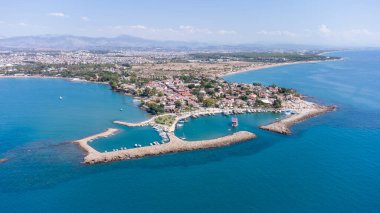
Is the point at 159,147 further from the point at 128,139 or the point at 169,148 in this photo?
the point at 128,139

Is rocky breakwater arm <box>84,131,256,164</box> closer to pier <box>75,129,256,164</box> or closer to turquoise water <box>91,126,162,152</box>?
pier <box>75,129,256,164</box>

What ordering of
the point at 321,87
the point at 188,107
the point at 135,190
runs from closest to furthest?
the point at 135,190 → the point at 188,107 → the point at 321,87

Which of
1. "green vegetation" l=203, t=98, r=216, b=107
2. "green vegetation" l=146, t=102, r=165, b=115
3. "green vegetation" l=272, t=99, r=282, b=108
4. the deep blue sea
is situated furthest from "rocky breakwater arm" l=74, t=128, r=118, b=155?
"green vegetation" l=272, t=99, r=282, b=108

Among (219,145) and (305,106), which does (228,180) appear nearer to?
(219,145)

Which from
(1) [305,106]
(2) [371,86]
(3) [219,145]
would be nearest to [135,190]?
(3) [219,145]

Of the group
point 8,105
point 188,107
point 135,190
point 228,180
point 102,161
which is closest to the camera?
point 135,190

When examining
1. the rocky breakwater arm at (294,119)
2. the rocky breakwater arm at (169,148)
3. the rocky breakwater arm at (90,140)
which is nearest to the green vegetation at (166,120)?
the rocky breakwater arm at (169,148)

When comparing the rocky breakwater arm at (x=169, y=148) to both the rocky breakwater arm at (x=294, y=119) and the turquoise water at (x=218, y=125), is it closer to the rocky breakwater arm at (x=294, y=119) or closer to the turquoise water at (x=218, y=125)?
the turquoise water at (x=218, y=125)

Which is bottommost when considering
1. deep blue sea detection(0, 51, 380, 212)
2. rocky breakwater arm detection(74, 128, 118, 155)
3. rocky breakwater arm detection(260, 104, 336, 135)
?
deep blue sea detection(0, 51, 380, 212)
